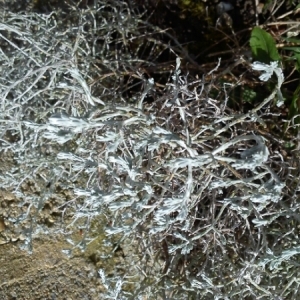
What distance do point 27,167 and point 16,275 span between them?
262 mm

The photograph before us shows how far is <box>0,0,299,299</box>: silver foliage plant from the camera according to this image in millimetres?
903

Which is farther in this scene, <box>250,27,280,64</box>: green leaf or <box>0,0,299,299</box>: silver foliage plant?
<box>250,27,280,64</box>: green leaf

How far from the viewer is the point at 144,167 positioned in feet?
3.14

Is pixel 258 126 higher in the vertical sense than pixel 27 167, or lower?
higher

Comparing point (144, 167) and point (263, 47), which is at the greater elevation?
point (263, 47)

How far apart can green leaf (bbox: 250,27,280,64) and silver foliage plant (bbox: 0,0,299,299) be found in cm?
10

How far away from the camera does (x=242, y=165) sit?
67cm

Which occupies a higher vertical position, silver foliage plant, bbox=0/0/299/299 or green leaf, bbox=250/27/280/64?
green leaf, bbox=250/27/280/64

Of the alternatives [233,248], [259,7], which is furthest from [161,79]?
[233,248]

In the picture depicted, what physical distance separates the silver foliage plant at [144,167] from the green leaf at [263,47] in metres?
0.10

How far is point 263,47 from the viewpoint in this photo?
102 centimetres

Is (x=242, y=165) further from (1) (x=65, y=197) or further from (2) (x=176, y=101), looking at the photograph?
(1) (x=65, y=197)

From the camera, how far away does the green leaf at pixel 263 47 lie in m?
1.02

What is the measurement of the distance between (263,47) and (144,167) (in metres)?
0.34
